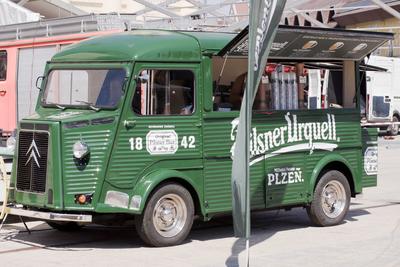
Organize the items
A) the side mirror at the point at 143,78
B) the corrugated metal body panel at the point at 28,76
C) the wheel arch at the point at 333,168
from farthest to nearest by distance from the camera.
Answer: the corrugated metal body panel at the point at 28,76
the wheel arch at the point at 333,168
the side mirror at the point at 143,78

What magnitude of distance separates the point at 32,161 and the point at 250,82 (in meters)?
3.34

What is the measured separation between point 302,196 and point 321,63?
6.81 ft

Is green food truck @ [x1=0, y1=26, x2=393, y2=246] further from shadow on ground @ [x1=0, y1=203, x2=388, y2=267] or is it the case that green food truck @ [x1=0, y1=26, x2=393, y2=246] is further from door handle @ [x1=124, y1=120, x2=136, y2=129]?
shadow on ground @ [x1=0, y1=203, x2=388, y2=267]

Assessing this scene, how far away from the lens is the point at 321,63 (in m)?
11.8

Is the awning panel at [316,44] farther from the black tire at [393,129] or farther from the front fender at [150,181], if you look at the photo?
the black tire at [393,129]

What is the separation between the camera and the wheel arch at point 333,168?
434 inches

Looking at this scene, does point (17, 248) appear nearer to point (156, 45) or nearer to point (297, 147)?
point (156, 45)

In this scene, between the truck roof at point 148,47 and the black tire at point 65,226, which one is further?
the black tire at point 65,226

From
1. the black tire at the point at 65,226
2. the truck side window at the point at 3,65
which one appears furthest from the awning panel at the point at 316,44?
the truck side window at the point at 3,65

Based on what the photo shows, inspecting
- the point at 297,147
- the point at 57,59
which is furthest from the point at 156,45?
the point at 297,147

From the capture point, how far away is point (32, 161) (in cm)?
958

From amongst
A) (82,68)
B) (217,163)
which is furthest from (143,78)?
(217,163)

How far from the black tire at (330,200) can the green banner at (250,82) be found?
369 centimetres

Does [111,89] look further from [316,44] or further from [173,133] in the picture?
[316,44]
